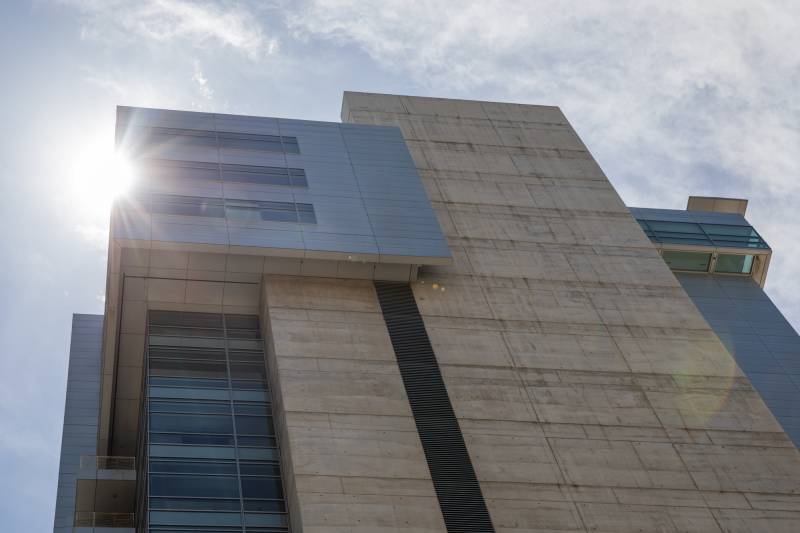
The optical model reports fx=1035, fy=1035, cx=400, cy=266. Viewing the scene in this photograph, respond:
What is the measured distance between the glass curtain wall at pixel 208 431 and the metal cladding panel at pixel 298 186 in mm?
4164

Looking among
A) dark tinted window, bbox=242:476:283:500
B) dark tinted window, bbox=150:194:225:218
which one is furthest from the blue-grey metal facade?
dark tinted window, bbox=150:194:225:218

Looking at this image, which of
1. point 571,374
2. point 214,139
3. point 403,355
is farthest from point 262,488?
point 214,139

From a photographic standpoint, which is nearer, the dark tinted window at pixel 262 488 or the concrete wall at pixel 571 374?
the concrete wall at pixel 571 374

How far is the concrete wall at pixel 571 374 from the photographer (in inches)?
1449

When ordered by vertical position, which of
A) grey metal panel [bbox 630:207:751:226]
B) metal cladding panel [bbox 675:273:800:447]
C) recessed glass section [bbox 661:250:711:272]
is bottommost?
metal cladding panel [bbox 675:273:800:447]

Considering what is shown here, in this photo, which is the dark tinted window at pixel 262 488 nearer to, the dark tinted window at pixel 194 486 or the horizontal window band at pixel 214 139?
the dark tinted window at pixel 194 486

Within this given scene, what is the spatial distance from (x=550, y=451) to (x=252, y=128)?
81.6 ft

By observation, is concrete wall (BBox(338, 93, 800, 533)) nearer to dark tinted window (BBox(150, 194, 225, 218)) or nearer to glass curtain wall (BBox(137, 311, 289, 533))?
glass curtain wall (BBox(137, 311, 289, 533))

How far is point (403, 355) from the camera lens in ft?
139

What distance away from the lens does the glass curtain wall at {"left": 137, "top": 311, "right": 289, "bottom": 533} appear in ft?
119

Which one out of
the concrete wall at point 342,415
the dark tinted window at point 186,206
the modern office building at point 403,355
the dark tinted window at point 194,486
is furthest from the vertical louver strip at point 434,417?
the dark tinted window at point 186,206

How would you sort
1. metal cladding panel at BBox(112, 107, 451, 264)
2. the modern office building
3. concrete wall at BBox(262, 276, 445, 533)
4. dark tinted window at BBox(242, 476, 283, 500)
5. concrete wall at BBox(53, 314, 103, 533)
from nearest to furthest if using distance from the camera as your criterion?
concrete wall at BBox(262, 276, 445, 533), the modern office building, dark tinted window at BBox(242, 476, 283, 500), metal cladding panel at BBox(112, 107, 451, 264), concrete wall at BBox(53, 314, 103, 533)

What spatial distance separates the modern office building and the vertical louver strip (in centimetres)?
10

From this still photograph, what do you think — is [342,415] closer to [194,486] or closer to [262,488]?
[262,488]
